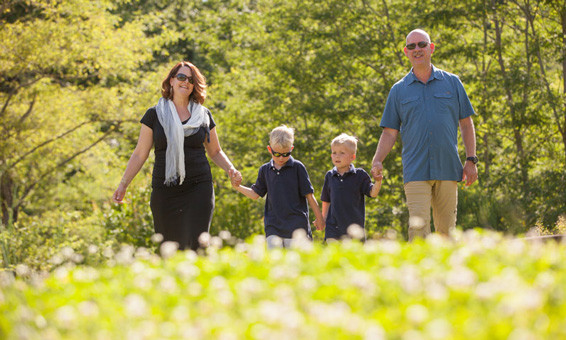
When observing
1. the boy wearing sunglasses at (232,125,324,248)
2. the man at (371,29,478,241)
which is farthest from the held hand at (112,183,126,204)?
the man at (371,29,478,241)

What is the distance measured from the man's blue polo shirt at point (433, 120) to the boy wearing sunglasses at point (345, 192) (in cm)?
44

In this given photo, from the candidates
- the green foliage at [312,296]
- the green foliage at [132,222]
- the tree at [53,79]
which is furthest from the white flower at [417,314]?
the tree at [53,79]

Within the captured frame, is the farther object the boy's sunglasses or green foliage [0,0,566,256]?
green foliage [0,0,566,256]

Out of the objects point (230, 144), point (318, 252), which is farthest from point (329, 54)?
point (318, 252)

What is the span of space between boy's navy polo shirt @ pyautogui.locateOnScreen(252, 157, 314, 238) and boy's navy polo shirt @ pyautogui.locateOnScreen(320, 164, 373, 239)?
21 centimetres

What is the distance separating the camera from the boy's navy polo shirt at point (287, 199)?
605cm

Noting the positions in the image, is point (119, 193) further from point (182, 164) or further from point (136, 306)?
point (136, 306)

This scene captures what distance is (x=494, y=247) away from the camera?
10.8 feet

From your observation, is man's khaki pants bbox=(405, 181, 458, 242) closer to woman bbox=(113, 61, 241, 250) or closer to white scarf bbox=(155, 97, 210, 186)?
woman bbox=(113, 61, 241, 250)

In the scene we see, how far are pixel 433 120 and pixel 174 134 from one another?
2.04m

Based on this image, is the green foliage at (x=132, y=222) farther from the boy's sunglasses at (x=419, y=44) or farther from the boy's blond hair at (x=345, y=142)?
the boy's sunglasses at (x=419, y=44)

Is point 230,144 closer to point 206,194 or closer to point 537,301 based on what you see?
point 206,194

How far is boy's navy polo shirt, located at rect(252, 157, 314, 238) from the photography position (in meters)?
6.05

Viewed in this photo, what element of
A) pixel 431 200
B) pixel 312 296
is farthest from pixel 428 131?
pixel 312 296
